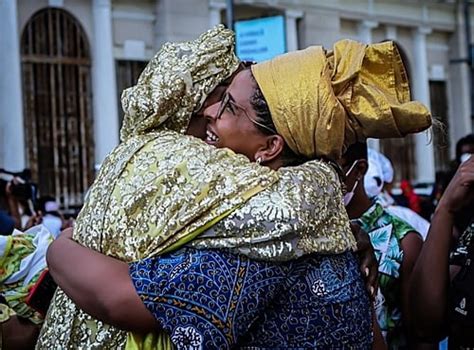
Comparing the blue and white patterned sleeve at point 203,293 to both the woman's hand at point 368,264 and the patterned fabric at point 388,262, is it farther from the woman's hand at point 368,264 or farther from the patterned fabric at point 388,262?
the patterned fabric at point 388,262

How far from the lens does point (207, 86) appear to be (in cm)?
199

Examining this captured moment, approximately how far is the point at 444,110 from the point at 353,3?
3.66m

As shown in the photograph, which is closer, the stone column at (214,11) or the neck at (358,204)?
the neck at (358,204)

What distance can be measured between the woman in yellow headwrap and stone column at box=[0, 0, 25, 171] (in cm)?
1028

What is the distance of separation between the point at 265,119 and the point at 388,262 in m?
1.03

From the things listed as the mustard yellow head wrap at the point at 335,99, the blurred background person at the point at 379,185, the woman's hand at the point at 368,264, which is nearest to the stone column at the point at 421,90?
the blurred background person at the point at 379,185

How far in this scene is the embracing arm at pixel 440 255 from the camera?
2.37m

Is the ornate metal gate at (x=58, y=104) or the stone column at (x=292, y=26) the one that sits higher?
the stone column at (x=292, y=26)

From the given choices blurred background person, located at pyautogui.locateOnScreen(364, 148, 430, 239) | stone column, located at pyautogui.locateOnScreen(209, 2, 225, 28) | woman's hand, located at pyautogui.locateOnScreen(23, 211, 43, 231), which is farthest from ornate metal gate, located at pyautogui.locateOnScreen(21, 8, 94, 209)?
blurred background person, located at pyautogui.locateOnScreen(364, 148, 430, 239)

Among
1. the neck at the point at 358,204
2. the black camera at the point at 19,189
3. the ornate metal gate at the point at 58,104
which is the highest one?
the ornate metal gate at the point at 58,104

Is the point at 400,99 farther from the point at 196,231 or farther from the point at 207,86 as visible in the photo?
the point at 196,231

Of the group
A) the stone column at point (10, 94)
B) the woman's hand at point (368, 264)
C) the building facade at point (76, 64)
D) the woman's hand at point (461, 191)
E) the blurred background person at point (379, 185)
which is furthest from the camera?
the building facade at point (76, 64)

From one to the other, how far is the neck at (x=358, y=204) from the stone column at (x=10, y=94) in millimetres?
9465

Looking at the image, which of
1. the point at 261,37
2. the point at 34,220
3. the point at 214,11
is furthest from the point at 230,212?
the point at 214,11
